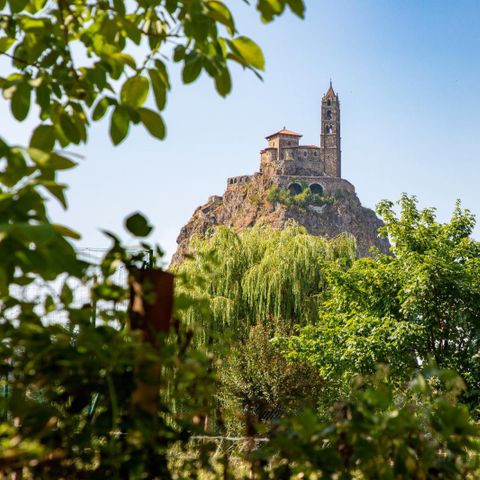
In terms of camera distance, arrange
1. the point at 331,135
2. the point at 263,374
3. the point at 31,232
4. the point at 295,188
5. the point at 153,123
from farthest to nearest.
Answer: the point at 331,135 < the point at 295,188 < the point at 263,374 < the point at 153,123 < the point at 31,232

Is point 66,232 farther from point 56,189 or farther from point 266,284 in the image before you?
point 266,284

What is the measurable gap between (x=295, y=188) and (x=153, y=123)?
96588 millimetres

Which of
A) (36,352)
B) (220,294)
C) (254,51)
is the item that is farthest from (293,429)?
(220,294)

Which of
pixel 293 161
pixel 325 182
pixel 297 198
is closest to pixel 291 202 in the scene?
pixel 297 198

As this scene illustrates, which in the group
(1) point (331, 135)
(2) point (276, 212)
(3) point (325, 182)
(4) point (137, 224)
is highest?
(1) point (331, 135)

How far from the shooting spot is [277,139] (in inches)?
4018

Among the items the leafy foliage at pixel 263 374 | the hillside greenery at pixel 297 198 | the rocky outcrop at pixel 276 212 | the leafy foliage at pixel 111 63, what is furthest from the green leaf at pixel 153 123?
the hillside greenery at pixel 297 198

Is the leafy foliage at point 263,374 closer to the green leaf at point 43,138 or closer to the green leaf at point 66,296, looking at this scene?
the green leaf at point 43,138

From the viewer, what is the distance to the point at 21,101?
5.95 ft

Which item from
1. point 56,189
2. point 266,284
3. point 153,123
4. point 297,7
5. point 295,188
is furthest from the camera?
point 295,188

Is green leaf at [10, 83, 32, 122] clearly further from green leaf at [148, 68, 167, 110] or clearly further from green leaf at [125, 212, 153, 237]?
green leaf at [125, 212, 153, 237]

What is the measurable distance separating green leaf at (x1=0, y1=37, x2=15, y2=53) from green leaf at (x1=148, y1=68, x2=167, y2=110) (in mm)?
611

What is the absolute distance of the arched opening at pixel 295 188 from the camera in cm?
9731

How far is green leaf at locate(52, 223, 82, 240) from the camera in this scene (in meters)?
1.48
